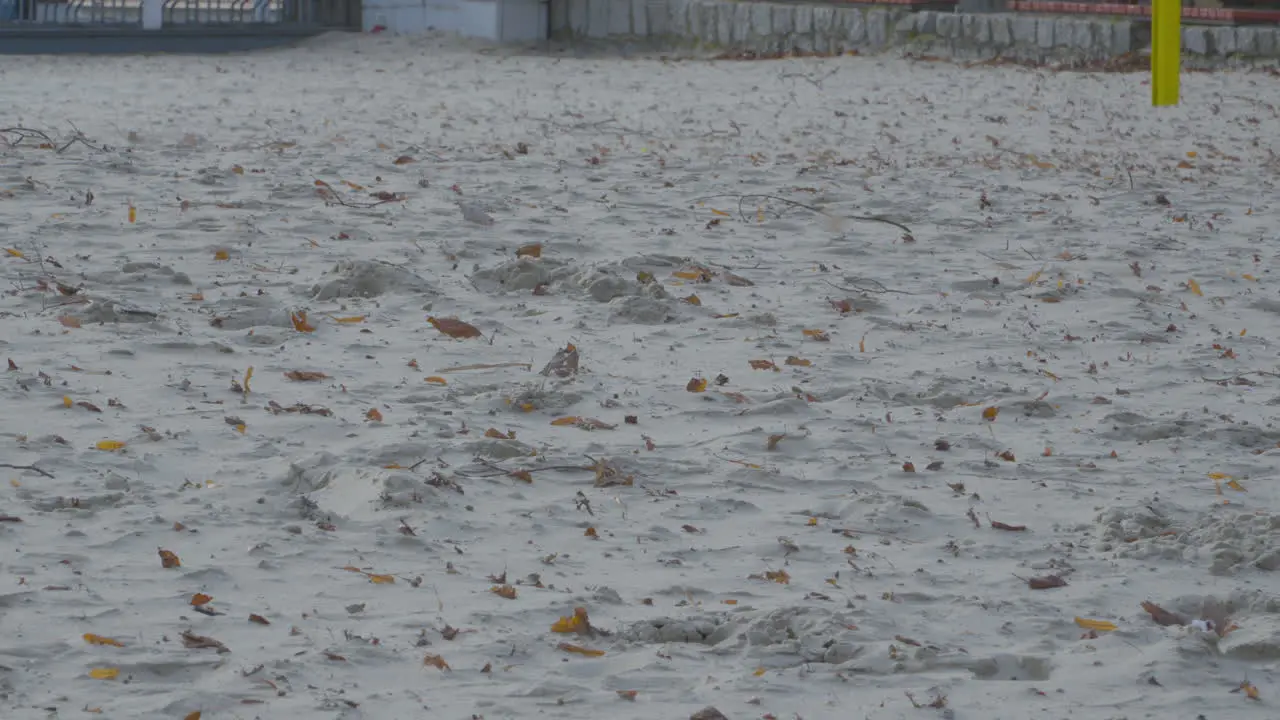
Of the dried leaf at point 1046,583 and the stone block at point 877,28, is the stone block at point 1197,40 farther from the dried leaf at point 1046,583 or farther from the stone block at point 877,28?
the dried leaf at point 1046,583

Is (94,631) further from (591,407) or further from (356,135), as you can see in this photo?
(356,135)

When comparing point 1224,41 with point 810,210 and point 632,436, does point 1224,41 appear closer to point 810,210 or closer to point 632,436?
point 810,210

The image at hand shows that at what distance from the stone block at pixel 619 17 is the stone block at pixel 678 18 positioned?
0.45m

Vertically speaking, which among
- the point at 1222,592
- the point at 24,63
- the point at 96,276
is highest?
the point at 24,63

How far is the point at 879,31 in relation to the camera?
15.8 meters

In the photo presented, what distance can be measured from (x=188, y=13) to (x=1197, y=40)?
930 centimetres

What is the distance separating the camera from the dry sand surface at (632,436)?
122 inches

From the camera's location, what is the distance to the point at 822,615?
3299mm

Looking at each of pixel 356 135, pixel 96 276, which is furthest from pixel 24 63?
pixel 96 276

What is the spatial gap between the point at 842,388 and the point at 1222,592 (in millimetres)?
1641

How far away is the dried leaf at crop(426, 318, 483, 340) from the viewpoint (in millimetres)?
5449

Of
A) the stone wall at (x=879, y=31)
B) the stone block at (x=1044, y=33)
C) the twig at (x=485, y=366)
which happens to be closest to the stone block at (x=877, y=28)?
the stone wall at (x=879, y=31)

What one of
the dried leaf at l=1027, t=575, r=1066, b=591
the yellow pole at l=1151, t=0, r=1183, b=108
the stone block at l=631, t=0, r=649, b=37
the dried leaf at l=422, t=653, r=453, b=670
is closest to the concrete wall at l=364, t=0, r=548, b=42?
the stone block at l=631, t=0, r=649, b=37

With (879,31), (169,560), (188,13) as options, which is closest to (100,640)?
(169,560)
